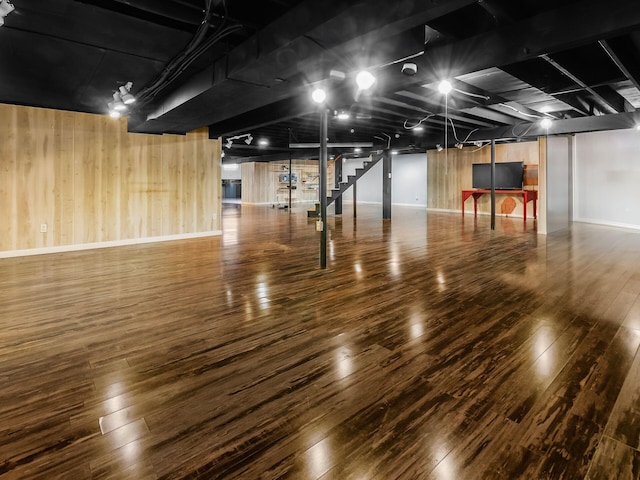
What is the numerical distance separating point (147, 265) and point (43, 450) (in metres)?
3.85

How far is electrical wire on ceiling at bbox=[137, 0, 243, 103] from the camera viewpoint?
111 inches

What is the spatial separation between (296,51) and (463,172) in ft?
38.3

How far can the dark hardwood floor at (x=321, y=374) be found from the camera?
1.53 m

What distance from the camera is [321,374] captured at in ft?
7.32

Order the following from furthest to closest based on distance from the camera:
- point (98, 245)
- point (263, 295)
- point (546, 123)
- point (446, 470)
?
1. point (546, 123)
2. point (98, 245)
3. point (263, 295)
4. point (446, 470)

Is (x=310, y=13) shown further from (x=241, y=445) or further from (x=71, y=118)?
(x=71, y=118)

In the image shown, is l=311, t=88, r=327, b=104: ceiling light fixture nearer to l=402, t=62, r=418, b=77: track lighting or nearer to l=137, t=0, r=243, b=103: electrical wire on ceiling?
l=402, t=62, r=418, b=77: track lighting

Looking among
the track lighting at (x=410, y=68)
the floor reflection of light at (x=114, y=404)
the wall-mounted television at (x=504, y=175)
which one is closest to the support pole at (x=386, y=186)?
the wall-mounted television at (x=504, y=175)

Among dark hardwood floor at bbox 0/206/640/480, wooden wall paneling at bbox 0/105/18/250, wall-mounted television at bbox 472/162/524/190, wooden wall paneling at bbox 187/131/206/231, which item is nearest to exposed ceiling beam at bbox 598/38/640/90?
dark hardwood floor at bbox 0/206/640/480

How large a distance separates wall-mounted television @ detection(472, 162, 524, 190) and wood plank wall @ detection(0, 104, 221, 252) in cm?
870

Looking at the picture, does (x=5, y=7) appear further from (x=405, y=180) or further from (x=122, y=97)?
(x=405, y=180)

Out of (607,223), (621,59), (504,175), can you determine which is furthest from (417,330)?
(504,175)

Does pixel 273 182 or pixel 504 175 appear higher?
pixel 273 182

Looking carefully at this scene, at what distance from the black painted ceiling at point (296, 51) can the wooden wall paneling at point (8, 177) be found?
295 millimetres
